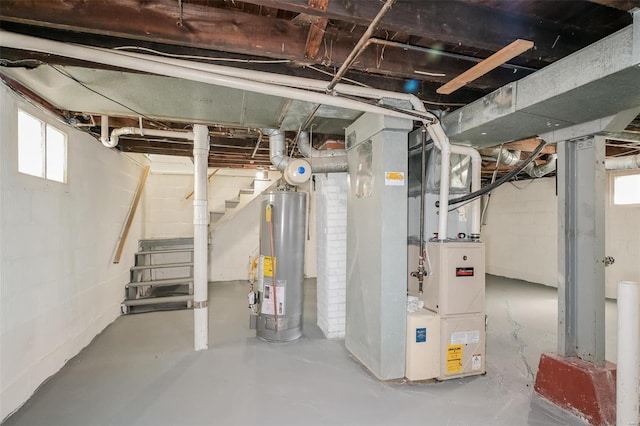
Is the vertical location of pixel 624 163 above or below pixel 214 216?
above

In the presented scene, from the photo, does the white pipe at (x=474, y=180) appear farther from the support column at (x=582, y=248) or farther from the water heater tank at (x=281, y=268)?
the water heater tank at (x=281, y=268)

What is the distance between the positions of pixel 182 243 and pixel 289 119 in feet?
11.2

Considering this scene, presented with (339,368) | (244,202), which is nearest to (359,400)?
(339,368)

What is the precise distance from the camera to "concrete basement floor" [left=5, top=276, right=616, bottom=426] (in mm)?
1967

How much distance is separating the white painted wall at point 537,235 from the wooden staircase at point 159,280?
20.8 feet

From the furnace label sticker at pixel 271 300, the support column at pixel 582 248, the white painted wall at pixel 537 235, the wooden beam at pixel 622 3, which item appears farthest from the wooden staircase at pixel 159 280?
the white painted wall at pixel 537 235

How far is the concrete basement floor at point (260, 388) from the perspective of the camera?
1.97 meters

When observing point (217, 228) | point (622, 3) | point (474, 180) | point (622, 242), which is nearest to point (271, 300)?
point (474, 180)

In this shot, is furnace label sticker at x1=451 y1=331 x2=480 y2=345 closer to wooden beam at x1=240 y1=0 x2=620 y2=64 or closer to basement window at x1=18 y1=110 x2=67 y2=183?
wooden beam at x1=240 y1=0 x2=620 y2=64

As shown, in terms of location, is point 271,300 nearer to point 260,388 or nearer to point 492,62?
point 260,388

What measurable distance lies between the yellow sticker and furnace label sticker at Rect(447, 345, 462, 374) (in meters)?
1.77

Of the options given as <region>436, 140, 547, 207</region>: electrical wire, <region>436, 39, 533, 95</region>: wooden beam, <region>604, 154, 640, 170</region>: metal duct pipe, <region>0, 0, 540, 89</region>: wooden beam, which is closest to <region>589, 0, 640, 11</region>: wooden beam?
<region>436, 39, 533, 95</region>: wooden beam

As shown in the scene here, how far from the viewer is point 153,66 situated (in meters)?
1.66

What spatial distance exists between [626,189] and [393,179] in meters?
4.95
